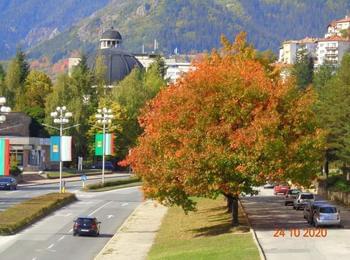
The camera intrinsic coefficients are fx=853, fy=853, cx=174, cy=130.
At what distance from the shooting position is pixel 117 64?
17950 centimetres

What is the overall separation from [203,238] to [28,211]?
17.8 metres

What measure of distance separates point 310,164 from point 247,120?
158 inches

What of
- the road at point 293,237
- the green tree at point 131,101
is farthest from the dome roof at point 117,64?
the road at point 293,237

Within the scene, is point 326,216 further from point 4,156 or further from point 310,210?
point 4,156

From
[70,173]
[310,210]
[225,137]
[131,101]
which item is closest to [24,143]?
[70,173]

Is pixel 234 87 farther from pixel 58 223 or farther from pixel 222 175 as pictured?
pixel 58 223

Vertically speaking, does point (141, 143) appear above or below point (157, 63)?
below

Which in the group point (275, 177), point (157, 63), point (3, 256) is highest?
point (157, 63)

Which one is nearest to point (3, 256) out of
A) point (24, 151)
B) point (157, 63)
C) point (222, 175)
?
point (222, 175)

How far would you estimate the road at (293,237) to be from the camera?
35562mm

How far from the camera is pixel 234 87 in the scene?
43.8 m

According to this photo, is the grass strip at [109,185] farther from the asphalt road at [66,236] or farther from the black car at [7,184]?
the asphalt road at [66,236]

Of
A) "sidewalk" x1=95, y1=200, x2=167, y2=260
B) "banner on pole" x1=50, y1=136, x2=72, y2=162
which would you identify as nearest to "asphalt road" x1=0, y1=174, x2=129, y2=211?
"banner on pole" x1=50, y1=136, x2=72, y2=162

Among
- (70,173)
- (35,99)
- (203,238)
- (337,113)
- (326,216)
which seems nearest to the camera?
(203,238)
